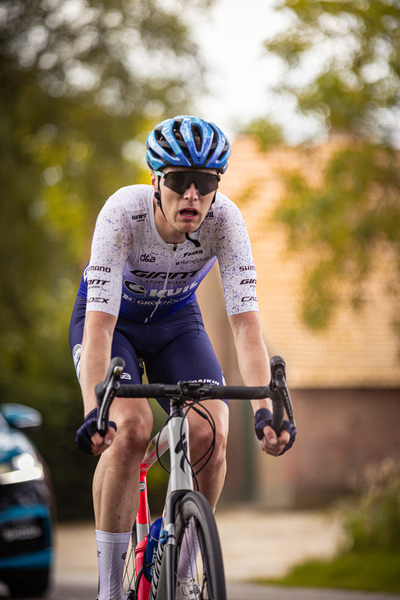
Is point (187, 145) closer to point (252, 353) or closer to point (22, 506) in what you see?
point (252, 353)

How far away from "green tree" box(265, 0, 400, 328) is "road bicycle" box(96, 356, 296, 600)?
7982 mm

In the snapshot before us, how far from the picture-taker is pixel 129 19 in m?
14.9

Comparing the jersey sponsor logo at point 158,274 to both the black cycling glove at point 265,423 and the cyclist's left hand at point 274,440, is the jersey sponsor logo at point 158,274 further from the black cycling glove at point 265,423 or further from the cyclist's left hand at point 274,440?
the cyclist's left hand at point 274,440

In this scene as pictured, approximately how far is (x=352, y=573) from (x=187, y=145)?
826 centimetres

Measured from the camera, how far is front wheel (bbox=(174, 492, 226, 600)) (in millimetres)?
2547

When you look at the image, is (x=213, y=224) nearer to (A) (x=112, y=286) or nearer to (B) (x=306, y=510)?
(A) (x=112, y=286)

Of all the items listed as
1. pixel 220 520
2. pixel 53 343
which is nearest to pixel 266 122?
pixel 53 343

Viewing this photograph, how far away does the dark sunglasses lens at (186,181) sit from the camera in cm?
308

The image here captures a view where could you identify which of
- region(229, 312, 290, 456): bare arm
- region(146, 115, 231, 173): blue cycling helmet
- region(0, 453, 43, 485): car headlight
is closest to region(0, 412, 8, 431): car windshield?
region(0, 453, 43, 485): car headlight

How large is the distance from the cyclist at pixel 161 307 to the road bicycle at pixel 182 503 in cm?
9

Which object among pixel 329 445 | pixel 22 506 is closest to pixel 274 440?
pixel 22 506

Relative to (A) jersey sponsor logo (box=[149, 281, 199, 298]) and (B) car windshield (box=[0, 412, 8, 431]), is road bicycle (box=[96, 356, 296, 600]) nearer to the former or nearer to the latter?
(A) jersey sponsor logo (box=[149, 281, 199, 298])

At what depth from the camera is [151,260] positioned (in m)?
3.35

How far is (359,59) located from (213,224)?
7664 mm
